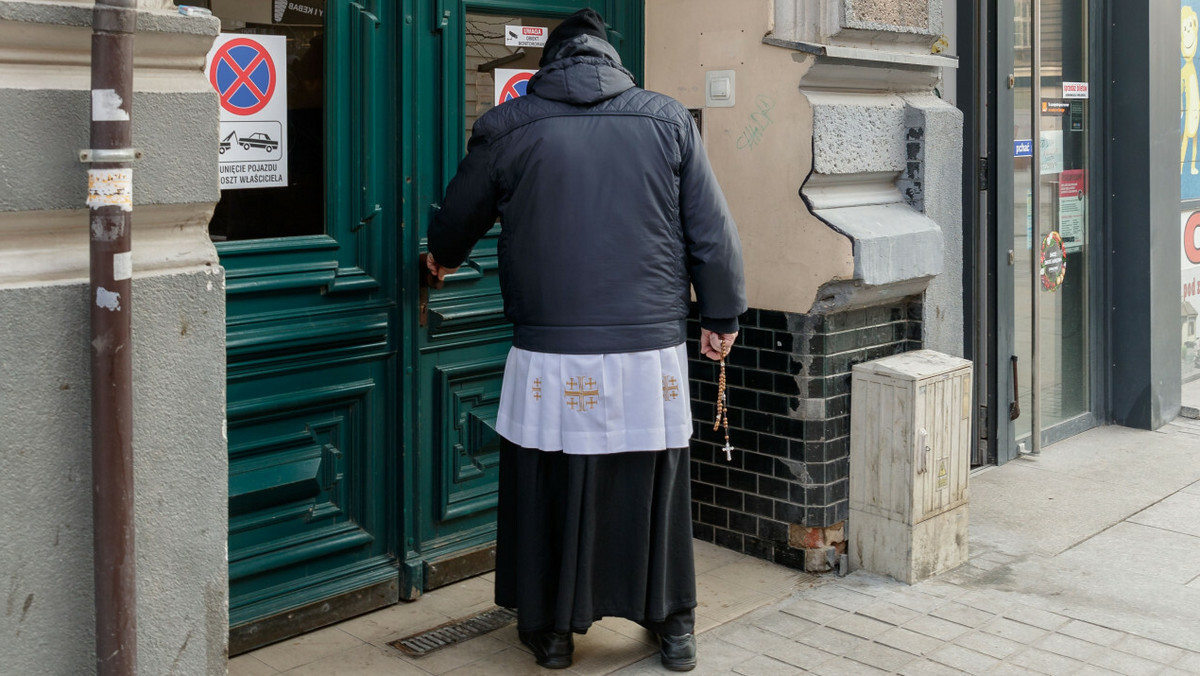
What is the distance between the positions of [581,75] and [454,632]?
73.2 inches

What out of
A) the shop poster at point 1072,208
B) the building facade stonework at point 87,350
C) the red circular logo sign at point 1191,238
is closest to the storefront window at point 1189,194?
the red circular logo sign at point 1191,238

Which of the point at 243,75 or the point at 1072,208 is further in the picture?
the point at 1072,208

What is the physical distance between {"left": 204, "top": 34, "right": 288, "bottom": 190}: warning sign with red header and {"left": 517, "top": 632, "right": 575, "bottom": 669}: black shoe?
5.33ft

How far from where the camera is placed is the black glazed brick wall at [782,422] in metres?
5.07

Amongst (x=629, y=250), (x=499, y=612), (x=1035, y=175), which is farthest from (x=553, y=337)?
(x=1035, y=175)

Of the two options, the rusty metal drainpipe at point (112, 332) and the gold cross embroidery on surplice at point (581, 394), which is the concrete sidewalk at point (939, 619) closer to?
→ the gold cross embroidery on surplice at point (581, 394)

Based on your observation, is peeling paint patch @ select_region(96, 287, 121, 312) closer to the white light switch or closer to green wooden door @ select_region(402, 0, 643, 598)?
green wooden door @ select_region(402, 0, 643, 598)

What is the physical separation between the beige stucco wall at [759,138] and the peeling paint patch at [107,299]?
9.64 ft

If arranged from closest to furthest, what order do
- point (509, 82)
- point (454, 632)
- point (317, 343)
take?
point (317, 343), point (454, 632), point (509, 82)

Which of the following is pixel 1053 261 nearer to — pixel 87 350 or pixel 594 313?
pixel 594 313

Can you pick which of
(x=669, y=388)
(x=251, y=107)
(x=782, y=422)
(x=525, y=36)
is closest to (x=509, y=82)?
(x=525, y=36)

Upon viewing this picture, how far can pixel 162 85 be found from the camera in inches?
111

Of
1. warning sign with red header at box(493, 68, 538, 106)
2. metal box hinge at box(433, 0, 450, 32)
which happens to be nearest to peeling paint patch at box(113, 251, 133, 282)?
metal box hinge at box(433, 0, 450, 32)

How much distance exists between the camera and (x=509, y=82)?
4.90m
